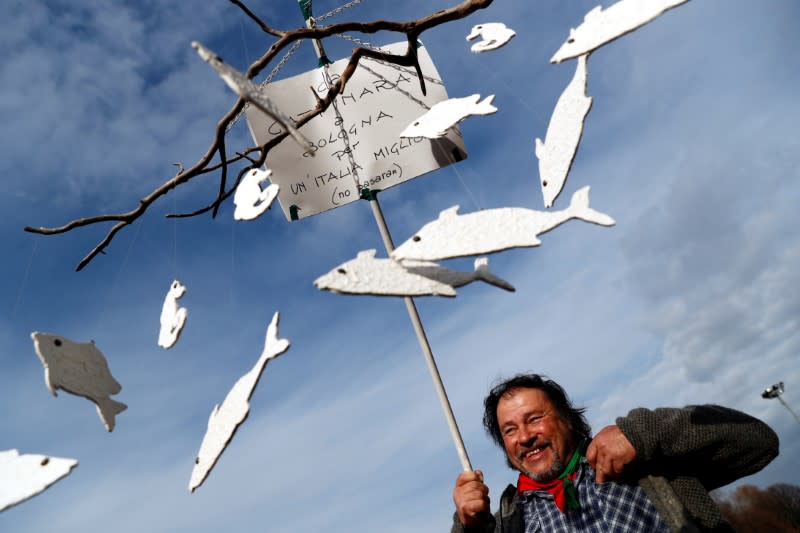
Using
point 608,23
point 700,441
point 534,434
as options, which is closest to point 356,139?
point 608,23

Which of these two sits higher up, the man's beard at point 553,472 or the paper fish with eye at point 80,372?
the paper fish with eye at point 80,372

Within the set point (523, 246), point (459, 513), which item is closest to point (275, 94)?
point (523, 246)

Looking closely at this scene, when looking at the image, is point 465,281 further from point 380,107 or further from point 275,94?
point 275,94

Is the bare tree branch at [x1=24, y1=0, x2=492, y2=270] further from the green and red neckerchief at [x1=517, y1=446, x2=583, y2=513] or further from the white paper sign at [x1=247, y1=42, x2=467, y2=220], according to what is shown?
the green and red neckerchief at [x1=517, y1=446, x2=583, y2=513]

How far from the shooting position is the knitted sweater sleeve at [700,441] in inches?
42.4

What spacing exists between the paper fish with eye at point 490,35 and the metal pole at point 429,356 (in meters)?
0.49

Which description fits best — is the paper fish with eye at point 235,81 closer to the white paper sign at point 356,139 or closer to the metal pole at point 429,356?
the metal pole at point 429,356

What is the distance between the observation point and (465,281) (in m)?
0.92

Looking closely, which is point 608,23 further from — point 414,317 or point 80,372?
point 80,372

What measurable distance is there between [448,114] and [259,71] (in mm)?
393

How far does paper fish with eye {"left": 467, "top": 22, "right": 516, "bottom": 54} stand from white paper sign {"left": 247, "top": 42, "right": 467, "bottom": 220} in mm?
386

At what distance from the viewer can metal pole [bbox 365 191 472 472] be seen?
1.27 metres

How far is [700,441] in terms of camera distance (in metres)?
1.08

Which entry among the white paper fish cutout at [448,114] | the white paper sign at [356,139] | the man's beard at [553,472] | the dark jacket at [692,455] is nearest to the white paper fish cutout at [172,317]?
the white paper sign at [356,139]
